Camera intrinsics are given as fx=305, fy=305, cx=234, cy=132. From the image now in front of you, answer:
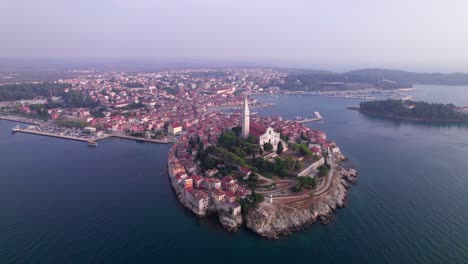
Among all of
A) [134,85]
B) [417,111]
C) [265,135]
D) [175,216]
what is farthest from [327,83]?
[175,216]

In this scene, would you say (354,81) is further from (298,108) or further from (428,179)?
(428,179)

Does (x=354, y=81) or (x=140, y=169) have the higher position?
(x=354, y=81)

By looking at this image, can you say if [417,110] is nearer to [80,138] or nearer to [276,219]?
[276,219]

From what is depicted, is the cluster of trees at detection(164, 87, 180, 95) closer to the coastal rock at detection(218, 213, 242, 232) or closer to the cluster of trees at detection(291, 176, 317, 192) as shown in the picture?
the cluster of trees at detection(291, 176, 317, 192)

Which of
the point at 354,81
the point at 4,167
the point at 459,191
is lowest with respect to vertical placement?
the point at 4,167

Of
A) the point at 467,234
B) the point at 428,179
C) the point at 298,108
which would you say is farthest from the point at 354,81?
the point at 467,234

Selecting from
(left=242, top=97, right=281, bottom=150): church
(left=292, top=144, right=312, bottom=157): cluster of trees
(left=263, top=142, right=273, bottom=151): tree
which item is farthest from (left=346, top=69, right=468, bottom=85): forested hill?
(left=263, top=142, right=273, bottom=151): tree
